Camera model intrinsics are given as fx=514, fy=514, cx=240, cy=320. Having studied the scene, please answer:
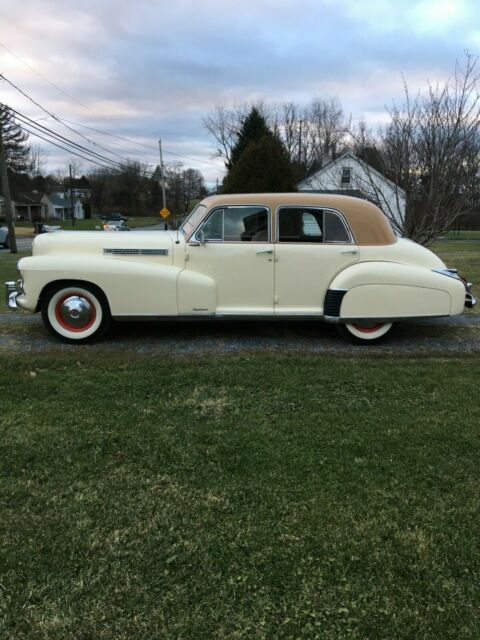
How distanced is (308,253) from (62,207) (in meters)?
99.3

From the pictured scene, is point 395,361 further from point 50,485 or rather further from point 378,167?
point 378,167

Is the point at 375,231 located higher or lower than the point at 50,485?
higher

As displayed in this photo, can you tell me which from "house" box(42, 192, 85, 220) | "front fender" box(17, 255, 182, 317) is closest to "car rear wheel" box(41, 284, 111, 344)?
"front fender" box(17, 255, 182, 317)

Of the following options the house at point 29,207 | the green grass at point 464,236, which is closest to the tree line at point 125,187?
the house at point 29,207

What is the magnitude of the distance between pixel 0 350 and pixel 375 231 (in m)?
4.43

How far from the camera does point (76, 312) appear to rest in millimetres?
5805

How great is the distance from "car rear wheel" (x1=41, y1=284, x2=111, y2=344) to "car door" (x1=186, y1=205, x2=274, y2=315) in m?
1.12

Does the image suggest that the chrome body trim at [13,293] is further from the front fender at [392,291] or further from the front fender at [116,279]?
the front fender at [392,291]

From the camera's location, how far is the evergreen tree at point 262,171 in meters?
21.2

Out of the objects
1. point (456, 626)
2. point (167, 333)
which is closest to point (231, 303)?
point (167, 333)

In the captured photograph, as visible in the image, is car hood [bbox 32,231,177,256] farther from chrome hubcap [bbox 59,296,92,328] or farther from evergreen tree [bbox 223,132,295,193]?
evergreen tree [bbox 223,132,295,193]

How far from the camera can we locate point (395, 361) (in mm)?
5355

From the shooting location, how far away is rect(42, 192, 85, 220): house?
95.2 metres

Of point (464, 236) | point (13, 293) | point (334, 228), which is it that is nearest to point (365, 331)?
point (334, 228)
